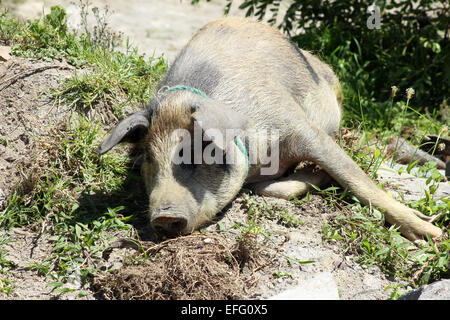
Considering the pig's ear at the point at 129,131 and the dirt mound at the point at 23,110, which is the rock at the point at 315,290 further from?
the dirt mound at the point at 23,110

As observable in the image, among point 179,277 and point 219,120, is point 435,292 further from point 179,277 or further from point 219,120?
point 219,120

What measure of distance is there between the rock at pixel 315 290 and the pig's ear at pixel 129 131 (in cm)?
162

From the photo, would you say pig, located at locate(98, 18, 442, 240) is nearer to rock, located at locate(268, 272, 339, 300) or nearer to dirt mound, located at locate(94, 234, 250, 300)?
dirt mound, located at locate(94, 234, 250, 300)

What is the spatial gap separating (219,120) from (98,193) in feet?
4.47


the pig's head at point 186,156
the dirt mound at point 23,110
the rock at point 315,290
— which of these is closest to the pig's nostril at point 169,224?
the pig's head at point 186,156

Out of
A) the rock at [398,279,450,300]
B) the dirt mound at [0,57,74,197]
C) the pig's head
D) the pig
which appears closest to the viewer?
the rock at [398,279,450,300]

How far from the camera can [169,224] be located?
13.5 ft

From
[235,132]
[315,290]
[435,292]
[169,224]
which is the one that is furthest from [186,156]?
[435,292]

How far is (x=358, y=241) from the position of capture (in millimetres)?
4387

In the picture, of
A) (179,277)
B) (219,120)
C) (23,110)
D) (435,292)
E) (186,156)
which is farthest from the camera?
(23,110)

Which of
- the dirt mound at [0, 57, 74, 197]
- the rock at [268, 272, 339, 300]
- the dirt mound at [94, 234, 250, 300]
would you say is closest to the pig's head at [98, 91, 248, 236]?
the dirt mound at [94, 234, 250, 300]

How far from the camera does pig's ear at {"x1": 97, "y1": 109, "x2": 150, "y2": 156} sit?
13.9ft

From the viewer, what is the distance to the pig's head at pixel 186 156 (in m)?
4.08

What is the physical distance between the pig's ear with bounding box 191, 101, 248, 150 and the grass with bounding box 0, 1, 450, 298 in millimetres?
690
